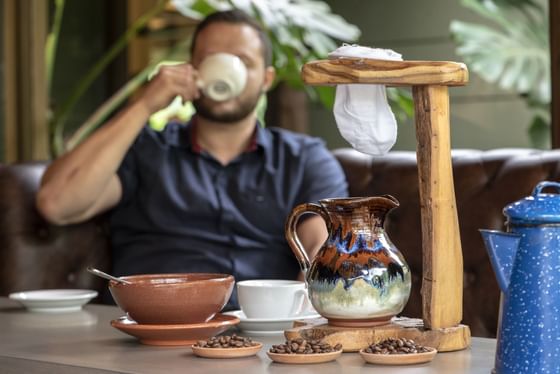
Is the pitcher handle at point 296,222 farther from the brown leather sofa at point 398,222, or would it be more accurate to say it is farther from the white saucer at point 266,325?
the brown leather sofa at point 398,222

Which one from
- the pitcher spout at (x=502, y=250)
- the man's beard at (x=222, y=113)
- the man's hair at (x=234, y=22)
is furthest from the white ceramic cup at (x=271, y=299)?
the man's hair at (x=234, y=22)

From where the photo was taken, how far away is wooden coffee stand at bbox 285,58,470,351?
1.37 meters

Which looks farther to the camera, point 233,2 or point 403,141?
point 403,141

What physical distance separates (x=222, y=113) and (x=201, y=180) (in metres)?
0.18

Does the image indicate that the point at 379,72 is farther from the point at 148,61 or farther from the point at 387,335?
the point at 148,61

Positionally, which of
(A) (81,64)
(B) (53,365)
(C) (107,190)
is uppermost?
(A) (81,64)

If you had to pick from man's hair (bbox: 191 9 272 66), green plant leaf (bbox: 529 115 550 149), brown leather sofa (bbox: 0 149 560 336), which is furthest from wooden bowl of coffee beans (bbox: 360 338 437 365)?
green plant leaf (bbox: 529 115 550 149)

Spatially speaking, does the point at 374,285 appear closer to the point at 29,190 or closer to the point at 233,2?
the point at 29,190

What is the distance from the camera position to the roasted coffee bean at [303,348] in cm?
129

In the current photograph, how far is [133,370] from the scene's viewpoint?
1266mm

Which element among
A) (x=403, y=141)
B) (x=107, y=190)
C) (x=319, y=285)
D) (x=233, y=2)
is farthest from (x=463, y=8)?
(x=319, y=285)

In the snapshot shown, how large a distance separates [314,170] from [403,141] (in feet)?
3.98

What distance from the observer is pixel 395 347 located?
4.18 ft

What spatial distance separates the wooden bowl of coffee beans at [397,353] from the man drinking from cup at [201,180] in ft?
3.63
